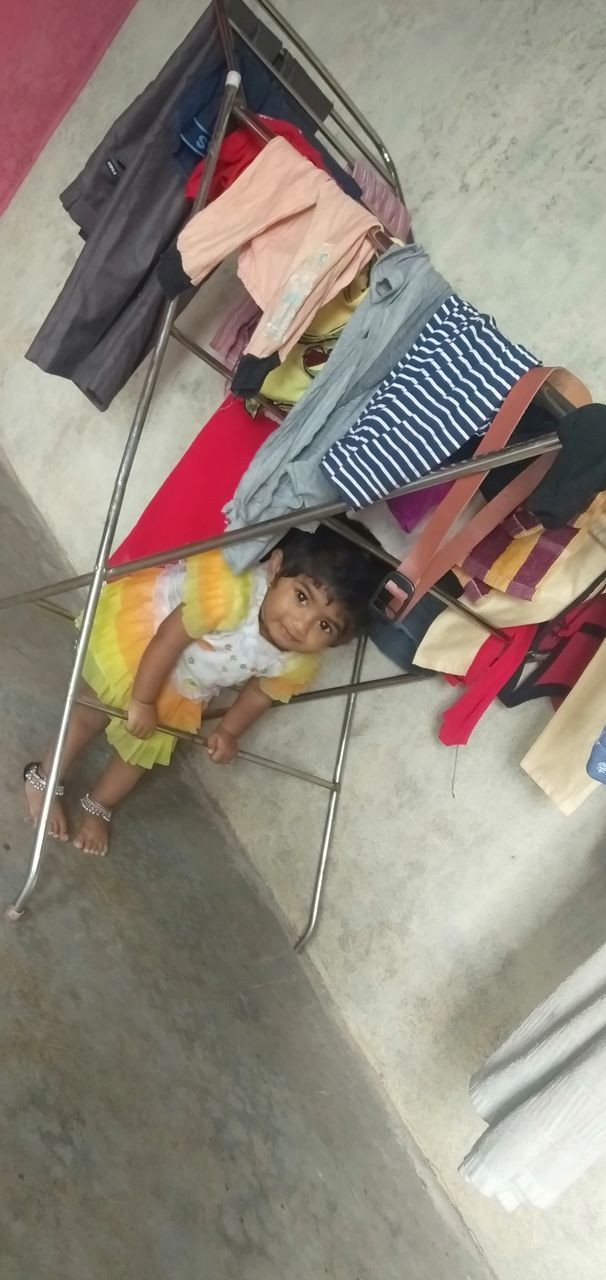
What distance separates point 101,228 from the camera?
156cm

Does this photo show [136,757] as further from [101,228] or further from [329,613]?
[101,228]

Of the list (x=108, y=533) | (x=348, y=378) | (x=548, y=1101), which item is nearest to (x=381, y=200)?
(x=348, y=378)

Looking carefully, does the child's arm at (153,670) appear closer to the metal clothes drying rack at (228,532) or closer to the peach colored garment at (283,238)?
the metal clothes drying rack at (228,532)

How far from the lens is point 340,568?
148 centimetres

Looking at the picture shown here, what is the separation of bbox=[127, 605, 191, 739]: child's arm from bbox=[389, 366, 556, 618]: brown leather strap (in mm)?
394

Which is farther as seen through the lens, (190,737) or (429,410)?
(190,737)

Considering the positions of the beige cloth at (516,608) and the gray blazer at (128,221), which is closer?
the beige cloth at (516,608)

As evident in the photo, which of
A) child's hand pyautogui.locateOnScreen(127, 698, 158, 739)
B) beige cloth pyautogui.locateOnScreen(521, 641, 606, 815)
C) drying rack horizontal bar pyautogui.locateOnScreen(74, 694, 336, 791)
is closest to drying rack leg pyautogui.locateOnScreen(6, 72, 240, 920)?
drying rack horizontal bar pyautogui.locateOnScreen(74, 694, 336, 791)

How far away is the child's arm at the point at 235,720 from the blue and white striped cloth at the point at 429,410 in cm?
62

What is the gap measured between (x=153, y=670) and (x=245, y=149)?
85 centimetres

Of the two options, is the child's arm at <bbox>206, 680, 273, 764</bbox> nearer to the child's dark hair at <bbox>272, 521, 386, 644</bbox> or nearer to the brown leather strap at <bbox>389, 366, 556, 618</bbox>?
the child's dark hair at <bbox>272, 521, 386, 644</bbox>

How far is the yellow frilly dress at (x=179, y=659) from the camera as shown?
1578 mm

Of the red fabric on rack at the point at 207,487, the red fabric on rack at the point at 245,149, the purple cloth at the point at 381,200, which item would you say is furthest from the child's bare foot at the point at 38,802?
the purple cloth at the point at 381,200

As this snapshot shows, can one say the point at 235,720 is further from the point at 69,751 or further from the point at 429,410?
the point at 429,410
